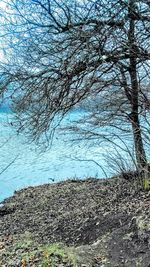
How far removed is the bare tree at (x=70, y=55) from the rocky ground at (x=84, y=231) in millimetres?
1044

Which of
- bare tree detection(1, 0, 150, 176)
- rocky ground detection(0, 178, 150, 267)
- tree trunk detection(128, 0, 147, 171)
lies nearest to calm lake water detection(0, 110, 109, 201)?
rocky ground detection(0, 178, 150, 267)

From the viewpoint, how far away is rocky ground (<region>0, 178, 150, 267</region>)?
382 centimetres

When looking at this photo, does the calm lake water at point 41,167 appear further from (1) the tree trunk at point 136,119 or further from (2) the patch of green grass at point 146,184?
(2) the patch of green grass at point 146,184

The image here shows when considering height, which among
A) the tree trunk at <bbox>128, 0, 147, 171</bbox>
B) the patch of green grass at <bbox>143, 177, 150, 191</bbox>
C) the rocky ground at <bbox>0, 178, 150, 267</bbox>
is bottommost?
the rocky ground at <bbox>0, 178, 150, 267</bbox>

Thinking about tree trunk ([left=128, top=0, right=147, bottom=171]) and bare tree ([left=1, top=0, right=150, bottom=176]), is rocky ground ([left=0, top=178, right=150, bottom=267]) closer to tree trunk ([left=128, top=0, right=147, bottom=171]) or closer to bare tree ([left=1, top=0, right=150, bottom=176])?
tree trunk ([left=128, top=0, right=147, bottom=171])

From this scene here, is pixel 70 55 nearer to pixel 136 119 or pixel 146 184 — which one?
pixel 146 184

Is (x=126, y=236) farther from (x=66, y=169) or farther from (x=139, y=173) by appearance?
(x=66, y=169)

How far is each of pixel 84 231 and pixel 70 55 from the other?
6.94ft

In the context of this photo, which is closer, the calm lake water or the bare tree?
the bare tree

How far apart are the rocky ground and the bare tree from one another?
1044mm

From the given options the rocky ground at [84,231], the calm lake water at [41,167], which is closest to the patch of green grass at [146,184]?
the rocky ground at [84,231]

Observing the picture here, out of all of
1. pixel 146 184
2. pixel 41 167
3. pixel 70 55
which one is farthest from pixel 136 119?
pixel 41 167

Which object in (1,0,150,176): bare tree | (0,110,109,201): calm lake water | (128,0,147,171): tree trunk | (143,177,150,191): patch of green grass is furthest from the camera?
(0,110,109,201): calm lake water

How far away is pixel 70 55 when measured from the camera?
508cm
